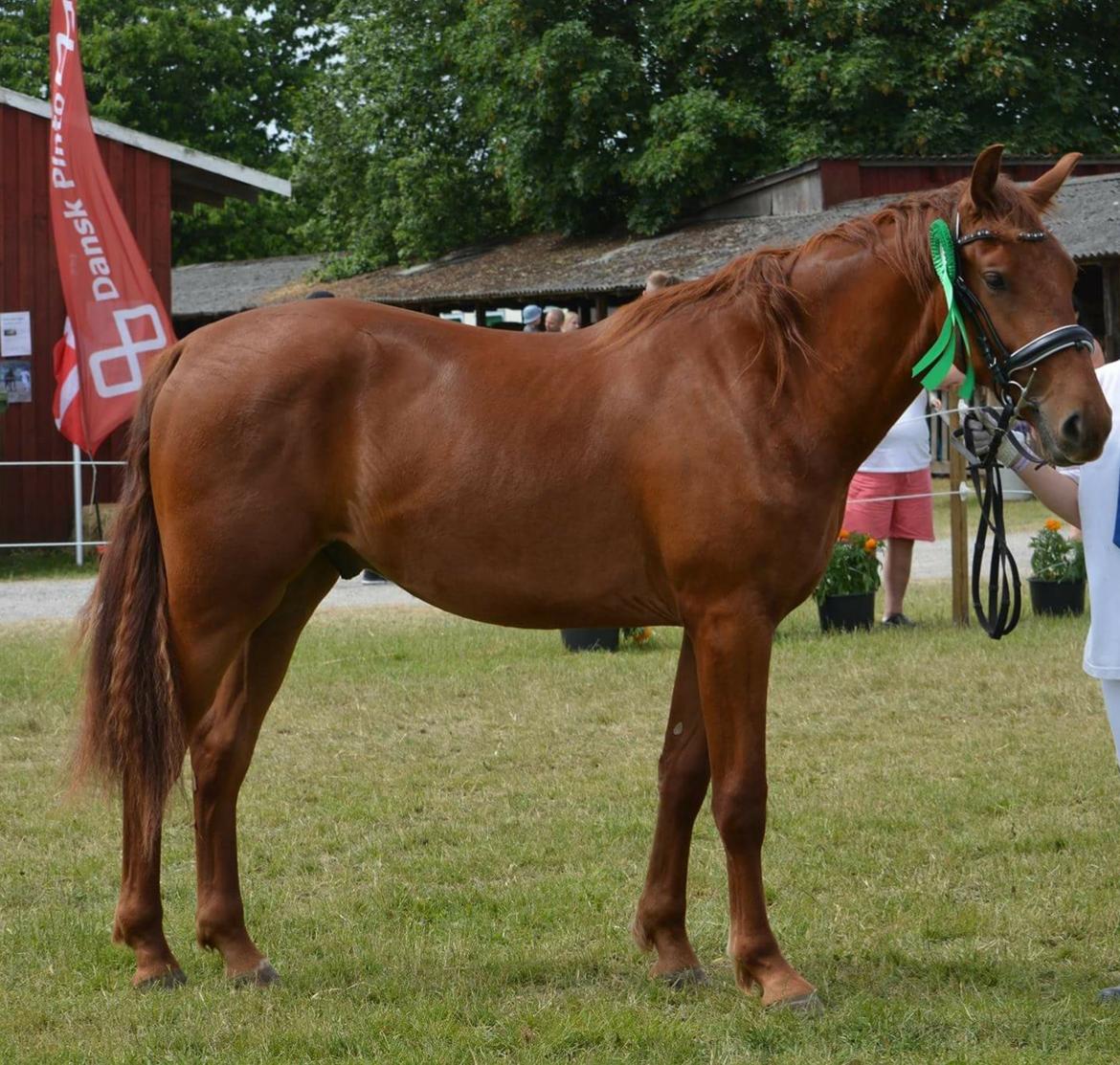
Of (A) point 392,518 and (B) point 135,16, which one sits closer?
(A) point 392,518

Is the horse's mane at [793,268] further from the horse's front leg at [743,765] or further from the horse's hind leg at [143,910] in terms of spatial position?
the horse's hind leg at [143,910]

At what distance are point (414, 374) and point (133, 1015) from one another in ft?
6.31

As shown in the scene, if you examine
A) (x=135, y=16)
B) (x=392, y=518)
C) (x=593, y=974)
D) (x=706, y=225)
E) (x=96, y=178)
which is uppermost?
(x=135, y=16)

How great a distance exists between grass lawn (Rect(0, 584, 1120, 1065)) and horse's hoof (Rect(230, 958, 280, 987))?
0.09 meters

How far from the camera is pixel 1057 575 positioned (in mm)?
10492

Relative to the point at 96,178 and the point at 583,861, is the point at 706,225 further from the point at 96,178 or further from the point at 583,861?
the point at 583,861

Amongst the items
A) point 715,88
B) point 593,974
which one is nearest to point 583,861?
point 593,974

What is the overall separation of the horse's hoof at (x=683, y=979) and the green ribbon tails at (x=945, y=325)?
1.79m

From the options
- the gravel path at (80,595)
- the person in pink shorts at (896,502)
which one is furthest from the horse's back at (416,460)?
the gravel path at (80,595)

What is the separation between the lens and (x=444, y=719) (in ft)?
25.4

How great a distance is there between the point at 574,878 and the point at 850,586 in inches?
214

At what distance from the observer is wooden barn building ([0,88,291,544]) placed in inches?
648

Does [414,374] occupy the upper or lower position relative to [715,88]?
lower

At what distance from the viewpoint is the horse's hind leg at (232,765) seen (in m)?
4.34
